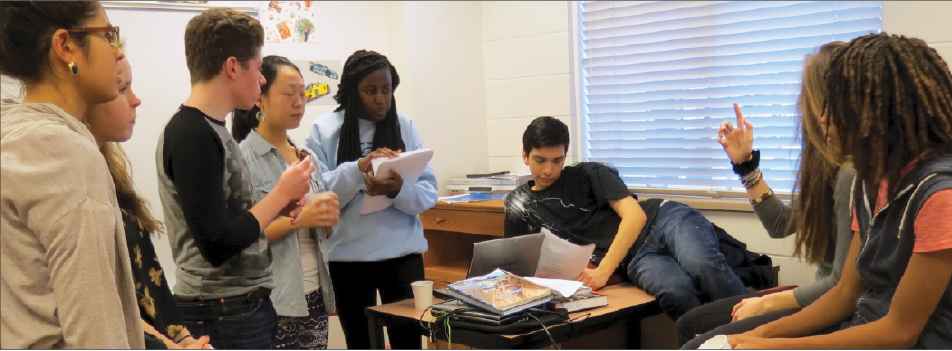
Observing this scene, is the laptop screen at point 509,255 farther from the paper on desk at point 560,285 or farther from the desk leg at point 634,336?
the desk leg at point 634,336

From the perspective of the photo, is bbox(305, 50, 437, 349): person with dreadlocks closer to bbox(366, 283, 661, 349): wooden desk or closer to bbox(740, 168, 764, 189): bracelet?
bbox(366, 283, 661, 349): wooden desk

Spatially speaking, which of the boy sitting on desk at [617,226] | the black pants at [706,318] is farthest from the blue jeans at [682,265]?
the black pants at [706,318]

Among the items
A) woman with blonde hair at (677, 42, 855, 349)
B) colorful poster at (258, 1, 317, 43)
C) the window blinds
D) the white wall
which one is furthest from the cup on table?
the white wall

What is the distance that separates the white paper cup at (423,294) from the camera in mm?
2385

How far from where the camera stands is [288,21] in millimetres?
3869

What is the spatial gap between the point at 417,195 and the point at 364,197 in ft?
0.66

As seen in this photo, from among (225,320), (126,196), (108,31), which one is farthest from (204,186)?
(108,31)

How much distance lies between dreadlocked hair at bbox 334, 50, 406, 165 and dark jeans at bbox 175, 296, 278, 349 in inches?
45.3

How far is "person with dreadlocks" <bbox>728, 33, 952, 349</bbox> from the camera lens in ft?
4.59

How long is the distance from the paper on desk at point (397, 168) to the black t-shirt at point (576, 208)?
53 centimetres

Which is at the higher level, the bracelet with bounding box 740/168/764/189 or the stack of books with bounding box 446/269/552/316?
the bracelet with bounding box 740/168/764/189

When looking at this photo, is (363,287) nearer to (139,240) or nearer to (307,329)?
(307,329)

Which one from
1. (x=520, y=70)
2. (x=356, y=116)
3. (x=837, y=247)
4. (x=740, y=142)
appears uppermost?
(x=520, y=70)

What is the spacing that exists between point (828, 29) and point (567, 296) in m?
1.78
